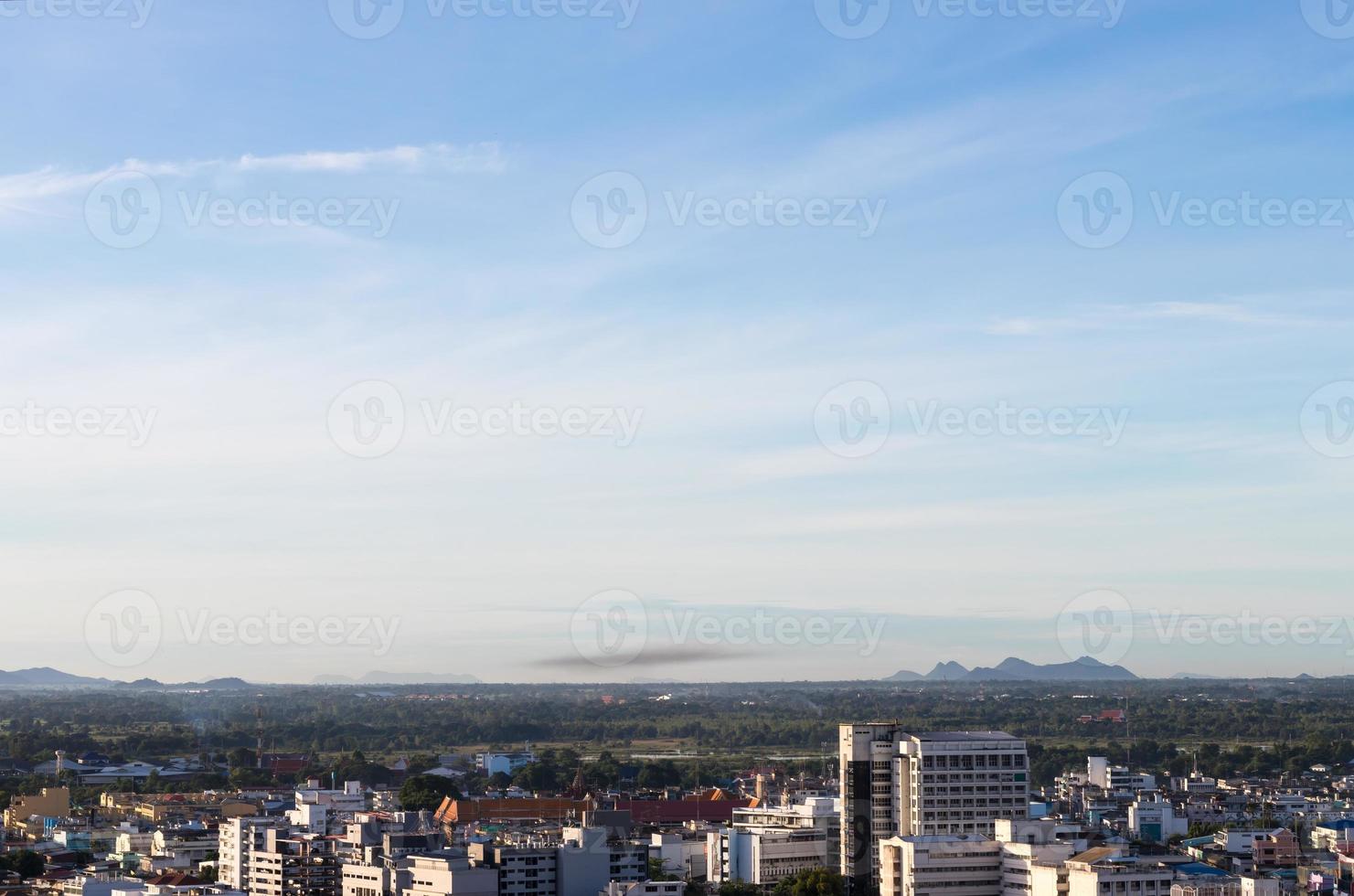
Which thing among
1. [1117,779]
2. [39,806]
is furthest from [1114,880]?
[39,806]

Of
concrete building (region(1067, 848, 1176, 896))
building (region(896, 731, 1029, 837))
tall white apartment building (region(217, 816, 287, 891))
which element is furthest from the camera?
tall white apartment building (region(217, 816, 287, 891))

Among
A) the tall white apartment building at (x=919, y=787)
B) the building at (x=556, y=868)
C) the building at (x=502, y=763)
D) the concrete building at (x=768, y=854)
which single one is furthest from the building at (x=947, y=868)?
the building at (x=502, y=763)

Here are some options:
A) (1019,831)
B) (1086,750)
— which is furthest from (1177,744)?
(1019,831)

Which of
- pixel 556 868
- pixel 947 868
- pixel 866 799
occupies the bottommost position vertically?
pixel 556 868

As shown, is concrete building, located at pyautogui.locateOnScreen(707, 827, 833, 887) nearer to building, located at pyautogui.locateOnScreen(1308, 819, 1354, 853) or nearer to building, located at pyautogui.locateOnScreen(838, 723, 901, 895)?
building, located at pyautogui.locateOnScreen(838, 723, 901, 895)

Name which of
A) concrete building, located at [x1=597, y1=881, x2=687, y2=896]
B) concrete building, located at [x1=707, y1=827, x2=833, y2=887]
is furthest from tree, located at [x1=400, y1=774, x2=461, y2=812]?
concrete building, located at [x1=597, y1=881, x2=687, y2=896]

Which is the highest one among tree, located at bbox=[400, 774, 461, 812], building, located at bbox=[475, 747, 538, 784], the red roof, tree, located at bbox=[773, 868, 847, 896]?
building, located at bbox=[475, 747, 538, 784]

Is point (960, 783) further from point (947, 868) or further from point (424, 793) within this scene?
point (424, 793)
